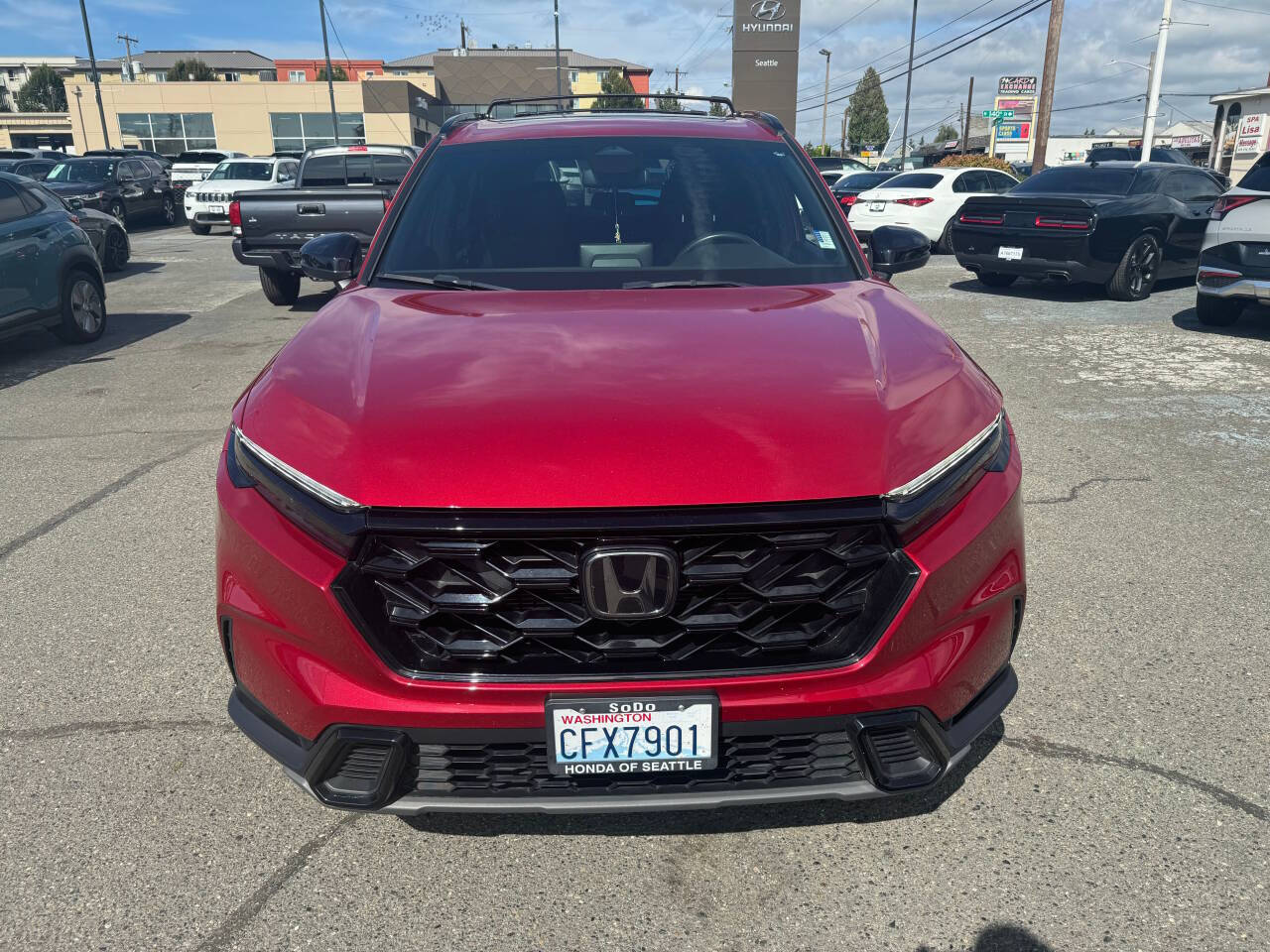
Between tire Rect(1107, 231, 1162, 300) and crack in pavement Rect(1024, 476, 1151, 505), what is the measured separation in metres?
Answer: 6.99

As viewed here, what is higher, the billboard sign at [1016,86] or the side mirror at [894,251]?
the billboard sign at [1016,86]

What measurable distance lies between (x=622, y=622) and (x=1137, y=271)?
454 inches

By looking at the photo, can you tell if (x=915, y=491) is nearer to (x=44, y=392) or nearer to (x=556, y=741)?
(x=556, y=741)

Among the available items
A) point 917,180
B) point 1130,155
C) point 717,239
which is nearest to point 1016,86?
point 1130,155

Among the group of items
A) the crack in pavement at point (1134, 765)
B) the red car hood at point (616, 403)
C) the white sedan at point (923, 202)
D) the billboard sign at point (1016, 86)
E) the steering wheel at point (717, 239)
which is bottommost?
the crack in pavement at point (1134, 765)

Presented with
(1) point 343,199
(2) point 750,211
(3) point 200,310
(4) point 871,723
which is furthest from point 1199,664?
(3) point 200,310

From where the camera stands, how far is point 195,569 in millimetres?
4148

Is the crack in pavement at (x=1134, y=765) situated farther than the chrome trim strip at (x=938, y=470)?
Yes

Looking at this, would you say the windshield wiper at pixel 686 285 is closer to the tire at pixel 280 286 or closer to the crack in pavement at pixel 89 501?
the crack in pavement at pixel 89 501

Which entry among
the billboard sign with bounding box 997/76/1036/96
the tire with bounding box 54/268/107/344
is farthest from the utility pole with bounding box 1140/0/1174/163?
the billboard sign with bounding box 997/76/1036/96

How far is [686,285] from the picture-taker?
121 inches

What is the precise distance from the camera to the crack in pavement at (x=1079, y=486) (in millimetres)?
4949

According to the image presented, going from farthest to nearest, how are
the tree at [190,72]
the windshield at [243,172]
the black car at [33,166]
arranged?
the tree at [190,72] → the black car at [33,166] → the windshield at [243,172]

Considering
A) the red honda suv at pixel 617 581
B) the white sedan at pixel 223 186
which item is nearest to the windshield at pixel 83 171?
the white sedan at pixel 223 186
